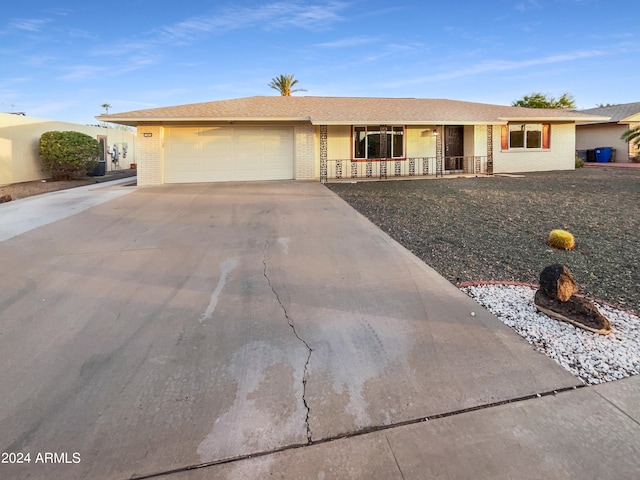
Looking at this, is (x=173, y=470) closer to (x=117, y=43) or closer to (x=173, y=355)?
(x=173, y=355)

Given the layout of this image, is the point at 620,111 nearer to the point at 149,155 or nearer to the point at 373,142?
the point at 373,142

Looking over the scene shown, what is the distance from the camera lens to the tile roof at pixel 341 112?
48.8 ft

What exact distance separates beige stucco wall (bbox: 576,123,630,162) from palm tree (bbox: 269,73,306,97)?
21671 mm

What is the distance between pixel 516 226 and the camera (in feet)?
25.0

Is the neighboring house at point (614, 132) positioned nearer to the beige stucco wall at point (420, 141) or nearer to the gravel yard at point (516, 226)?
the beige stucco wall at point (420, 141)

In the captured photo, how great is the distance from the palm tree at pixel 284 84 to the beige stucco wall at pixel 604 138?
71.1ft

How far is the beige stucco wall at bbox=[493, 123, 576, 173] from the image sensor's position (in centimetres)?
1909

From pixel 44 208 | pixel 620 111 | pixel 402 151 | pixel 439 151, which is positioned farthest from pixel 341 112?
pixel 620 111

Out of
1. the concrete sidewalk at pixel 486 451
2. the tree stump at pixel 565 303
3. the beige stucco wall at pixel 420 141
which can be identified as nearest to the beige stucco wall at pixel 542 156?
the beige stucco wall at pixel 420 141

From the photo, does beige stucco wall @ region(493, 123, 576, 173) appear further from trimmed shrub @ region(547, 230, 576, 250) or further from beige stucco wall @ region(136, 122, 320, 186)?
trimmed shrub @ region(547, 230, 576, 250)

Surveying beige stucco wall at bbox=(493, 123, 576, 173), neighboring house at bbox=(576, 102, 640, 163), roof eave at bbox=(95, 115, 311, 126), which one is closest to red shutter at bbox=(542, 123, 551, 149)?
beige stucco wall at bbox=(493, 123, 576, 173)

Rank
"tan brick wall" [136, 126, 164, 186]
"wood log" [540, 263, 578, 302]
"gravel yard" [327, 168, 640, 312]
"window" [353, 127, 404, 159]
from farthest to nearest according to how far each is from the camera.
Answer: "window" [353, 127, 404, 159] < "tan brick wall" [136, 126, 164, 186] < "gravel yard" [327, 168, 640, 312] < "wood log" [540, 263, 578, 302]

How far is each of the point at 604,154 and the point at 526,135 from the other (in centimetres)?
1038

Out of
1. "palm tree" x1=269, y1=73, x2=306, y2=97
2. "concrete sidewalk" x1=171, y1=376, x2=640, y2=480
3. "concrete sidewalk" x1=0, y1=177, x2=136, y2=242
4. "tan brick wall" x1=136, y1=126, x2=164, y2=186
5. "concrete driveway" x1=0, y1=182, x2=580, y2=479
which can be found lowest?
"concrete sidewalk" x1=171, y1=376, x2=640, y2=480
